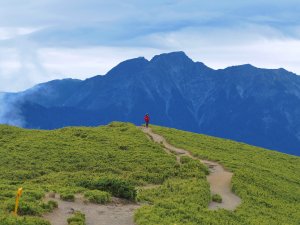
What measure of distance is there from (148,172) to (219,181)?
278 inches

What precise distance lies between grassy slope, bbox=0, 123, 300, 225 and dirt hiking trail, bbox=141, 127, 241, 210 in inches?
32.2

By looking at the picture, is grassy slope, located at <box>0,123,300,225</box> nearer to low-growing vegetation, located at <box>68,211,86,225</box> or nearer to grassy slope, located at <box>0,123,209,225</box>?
grassy slope, located at <box>0,123,209,225</box>

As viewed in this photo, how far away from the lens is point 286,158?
71.8 metres

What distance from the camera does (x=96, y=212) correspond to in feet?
90.4

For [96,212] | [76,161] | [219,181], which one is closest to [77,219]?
[96,212]

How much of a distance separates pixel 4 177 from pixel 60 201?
14.7 metres

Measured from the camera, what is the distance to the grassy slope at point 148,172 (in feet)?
96.6

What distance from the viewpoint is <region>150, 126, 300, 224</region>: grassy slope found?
34822 millimetres

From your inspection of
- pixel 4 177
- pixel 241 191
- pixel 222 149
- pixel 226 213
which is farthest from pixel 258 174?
pixel 4 177

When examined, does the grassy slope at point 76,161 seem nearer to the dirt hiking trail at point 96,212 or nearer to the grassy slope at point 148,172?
A: the grassy slope at point 148,172

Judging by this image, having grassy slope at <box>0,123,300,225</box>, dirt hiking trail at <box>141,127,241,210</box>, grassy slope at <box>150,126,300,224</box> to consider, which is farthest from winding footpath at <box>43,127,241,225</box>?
grassy slope at <box>150,126,300,224</box>

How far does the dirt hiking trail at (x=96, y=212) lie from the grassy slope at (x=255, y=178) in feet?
17.6

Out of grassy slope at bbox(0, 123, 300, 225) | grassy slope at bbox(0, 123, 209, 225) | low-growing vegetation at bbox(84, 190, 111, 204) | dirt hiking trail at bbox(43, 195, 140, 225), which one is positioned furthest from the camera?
grassy slope at bbox(0, 123, 209, 225)

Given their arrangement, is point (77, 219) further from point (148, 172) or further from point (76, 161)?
point (76, 161)
